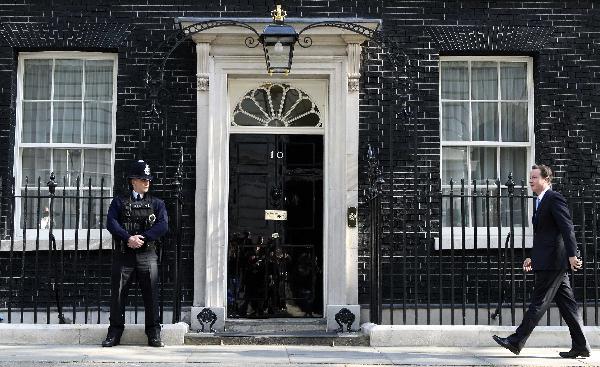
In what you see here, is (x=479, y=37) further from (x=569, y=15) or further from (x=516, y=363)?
(x=516, y=363)

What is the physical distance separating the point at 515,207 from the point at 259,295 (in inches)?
143

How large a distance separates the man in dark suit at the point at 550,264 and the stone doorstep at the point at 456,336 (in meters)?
0.72

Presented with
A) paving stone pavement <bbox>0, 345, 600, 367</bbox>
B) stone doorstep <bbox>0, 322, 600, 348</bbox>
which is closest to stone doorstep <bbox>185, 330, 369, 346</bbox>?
paving stone pavement <bbox>0, 345, 600, 367</bbox>

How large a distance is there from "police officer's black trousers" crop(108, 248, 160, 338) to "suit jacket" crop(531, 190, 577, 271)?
13.1ft

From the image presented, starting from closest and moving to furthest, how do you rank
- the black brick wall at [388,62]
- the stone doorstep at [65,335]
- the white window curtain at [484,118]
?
1. the stone doorstep at [65,335]
2. the black brick wall at [388,62]
3. the white window curtain at [484,118]

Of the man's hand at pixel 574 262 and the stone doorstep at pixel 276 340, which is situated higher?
the man's hand at pixel 574 262

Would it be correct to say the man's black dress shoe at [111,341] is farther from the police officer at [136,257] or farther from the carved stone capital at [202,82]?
the carved stone capital at [202,82]

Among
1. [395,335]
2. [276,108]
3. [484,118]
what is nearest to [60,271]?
[276,108]

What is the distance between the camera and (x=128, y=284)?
928 cm

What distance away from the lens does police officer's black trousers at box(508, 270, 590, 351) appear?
840 centimetres

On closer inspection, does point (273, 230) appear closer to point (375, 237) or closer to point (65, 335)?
point (375, 237)

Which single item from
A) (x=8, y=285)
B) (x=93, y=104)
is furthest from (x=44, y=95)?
(x=8, y=285)

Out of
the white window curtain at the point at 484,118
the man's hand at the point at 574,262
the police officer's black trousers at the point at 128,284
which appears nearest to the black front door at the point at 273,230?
the white window curtain at the point at 484,118

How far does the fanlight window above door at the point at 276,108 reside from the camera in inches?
450
